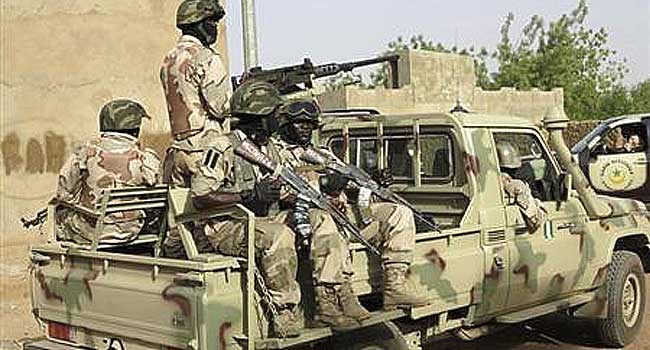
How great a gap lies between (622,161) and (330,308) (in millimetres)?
8503

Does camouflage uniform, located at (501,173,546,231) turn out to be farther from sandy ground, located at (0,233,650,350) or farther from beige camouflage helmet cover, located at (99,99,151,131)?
beige camouflage helmet cover, located at (99,99,151,131)

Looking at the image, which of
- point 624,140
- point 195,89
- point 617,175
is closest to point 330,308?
point 195,89

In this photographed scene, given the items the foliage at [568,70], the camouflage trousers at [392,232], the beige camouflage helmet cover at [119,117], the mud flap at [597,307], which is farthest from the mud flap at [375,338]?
the foliage at [568,70]

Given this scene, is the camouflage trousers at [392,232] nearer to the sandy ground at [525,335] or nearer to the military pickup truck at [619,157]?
the sandy ground at [525,335]

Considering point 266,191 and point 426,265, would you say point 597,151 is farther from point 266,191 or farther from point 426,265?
point 266,191

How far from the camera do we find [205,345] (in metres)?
4.10

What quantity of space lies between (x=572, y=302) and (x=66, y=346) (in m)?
3.34

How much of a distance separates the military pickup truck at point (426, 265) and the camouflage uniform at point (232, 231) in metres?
0.08

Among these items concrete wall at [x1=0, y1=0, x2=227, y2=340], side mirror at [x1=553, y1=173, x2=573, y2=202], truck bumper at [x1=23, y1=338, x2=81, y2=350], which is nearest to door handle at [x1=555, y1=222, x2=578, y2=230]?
side mirror at [x1=553, y1=173, x2=573, y2=202]

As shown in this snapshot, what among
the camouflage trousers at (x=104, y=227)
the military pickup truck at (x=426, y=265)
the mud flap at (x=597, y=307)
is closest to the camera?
the military pickup truck at (x=426, y=265)

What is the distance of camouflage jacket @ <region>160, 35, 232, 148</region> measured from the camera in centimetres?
502

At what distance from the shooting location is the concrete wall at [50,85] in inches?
361

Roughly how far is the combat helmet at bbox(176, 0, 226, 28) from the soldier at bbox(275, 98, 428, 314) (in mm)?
631

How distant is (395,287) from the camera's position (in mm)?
4793
